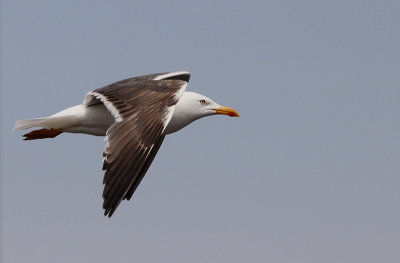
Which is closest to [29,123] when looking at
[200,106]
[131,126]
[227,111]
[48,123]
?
[48,123]

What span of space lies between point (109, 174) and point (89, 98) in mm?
2911

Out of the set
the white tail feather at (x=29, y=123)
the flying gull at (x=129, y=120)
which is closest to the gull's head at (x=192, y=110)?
the flying gull at (x=129, y=120)

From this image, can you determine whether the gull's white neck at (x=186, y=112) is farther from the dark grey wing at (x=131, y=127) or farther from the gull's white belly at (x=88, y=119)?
the gull's white belly at (x=88, y=119)

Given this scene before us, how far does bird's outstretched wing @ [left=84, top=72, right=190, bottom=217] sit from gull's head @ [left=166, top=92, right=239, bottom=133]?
894 mm

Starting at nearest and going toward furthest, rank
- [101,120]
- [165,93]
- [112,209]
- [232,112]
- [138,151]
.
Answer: [112,209]
[138,151]
[165,93]
[101,120]
[232,112]

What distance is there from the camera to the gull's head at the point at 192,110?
13328 millimetres

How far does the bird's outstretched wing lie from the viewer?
33.8 feet

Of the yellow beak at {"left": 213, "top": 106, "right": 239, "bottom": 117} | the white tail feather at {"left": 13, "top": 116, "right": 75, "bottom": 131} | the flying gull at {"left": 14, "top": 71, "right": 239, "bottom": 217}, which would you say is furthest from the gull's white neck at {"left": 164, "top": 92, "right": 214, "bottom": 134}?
the white tail feather at {"left": 13, "top": 116, "right": 75, "bottom": 131}

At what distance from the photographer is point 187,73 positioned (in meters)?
14.9

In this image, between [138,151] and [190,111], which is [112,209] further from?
[190,111]

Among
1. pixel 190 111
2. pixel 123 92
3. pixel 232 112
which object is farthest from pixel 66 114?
pixel 232 112

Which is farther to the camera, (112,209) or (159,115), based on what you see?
(159,115)

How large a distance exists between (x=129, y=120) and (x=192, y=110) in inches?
101

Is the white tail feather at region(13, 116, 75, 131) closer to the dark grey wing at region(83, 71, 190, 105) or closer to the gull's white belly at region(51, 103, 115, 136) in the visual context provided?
the gull's white belly at region(51, 103, 115, 136)
